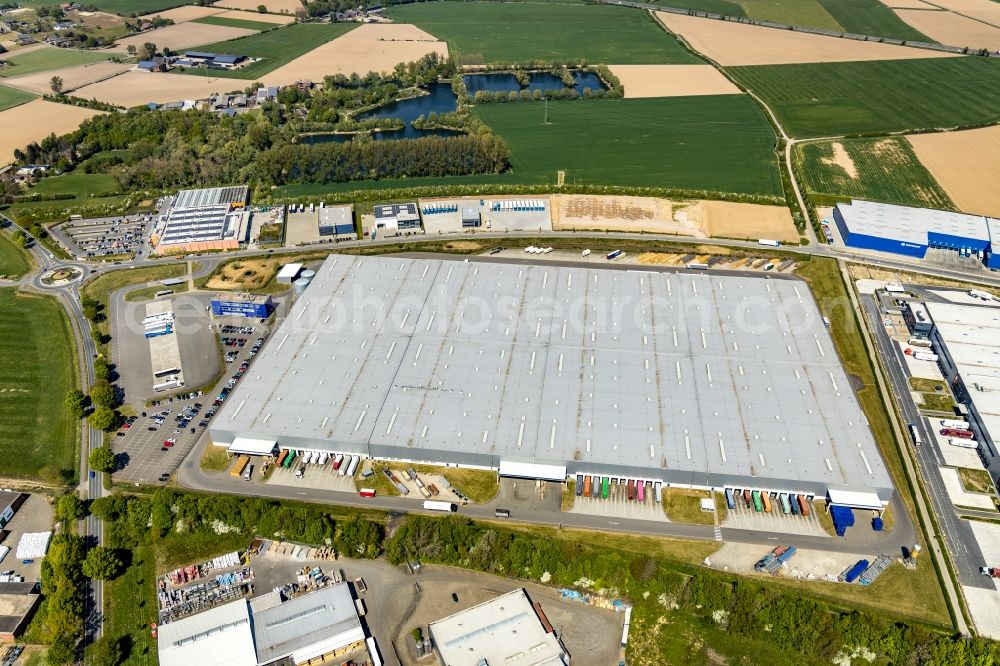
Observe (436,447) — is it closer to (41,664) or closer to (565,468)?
(565,468)

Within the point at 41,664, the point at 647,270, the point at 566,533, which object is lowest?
the point at 41,664

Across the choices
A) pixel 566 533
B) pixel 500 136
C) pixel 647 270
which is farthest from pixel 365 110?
pixel 566 533

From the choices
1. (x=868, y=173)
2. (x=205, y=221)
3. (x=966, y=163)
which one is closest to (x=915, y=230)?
(x=868, y=173)

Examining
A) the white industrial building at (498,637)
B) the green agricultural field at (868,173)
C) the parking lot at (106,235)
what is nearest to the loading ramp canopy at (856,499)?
the white industrial building at (498,637)

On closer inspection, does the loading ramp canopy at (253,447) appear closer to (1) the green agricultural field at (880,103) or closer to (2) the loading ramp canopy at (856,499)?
(2) the loading ramp canopy at (856,499)

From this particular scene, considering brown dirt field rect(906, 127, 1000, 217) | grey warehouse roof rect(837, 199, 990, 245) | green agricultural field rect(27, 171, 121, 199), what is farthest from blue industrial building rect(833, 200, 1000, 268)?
green agricultural field rect(27, 171, 121, 199)

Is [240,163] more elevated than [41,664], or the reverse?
[240,163]
